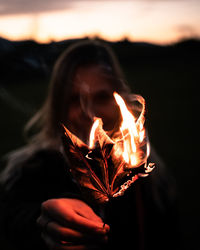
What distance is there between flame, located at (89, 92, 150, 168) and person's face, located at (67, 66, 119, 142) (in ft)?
1.08

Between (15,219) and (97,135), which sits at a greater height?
(97,135)

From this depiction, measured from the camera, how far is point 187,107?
768 centimetres

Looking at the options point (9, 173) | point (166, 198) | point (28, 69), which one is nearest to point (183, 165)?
point (166, 198)

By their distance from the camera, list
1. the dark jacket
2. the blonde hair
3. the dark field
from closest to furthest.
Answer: the dark jacket → the blonde hair → the dark field

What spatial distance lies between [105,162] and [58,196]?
11.8 inches

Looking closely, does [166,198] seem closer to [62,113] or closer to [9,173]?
[62,113]

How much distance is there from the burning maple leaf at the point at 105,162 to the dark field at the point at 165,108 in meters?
0.51

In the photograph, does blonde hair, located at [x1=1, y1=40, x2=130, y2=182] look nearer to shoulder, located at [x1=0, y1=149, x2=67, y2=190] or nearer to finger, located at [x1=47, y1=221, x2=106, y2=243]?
shoulder, located at [x1=0, y1=149, x2=67, y2=190]

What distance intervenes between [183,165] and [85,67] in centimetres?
368

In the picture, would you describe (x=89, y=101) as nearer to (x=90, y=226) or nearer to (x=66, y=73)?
(x=66, y=73)

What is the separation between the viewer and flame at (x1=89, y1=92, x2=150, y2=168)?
62 cm

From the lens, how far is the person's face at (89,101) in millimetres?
1051

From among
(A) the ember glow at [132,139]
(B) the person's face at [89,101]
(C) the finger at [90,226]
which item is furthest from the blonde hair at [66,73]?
(C) the finger at [90,226]

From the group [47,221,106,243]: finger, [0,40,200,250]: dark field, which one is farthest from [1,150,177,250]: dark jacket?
[0,40,200,250]: dark field
